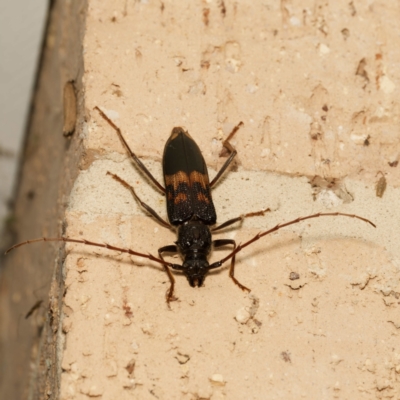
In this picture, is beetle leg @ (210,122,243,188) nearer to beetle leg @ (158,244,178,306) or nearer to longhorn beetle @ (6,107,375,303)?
longhorn beetle @ (6,107,375,303)

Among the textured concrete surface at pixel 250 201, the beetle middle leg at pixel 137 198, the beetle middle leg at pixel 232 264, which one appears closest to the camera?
the textured concrete surface at pixel 250 201

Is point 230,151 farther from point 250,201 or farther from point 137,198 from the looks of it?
point 137,198

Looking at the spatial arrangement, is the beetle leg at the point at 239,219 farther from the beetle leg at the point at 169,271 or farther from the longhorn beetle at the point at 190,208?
the beetle leg at the point at 169,271

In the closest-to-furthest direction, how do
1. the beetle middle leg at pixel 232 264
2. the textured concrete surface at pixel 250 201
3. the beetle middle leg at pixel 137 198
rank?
the textured concrete surface at pixel 250 201
the beetle middle leg at pixel 232 264
the beetle middle leg at pixel 137 198

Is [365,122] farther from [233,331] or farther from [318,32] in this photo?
[233,331]

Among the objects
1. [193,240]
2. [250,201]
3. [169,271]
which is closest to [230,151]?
[250,201]

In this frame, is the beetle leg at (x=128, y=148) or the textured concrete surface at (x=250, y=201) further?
the beetle leg at (x=128, y=148)

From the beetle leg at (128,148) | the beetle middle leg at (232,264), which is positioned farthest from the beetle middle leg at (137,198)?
the beetle middle leg at (232,264)

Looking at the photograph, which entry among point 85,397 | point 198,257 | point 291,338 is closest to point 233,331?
point 291,338
